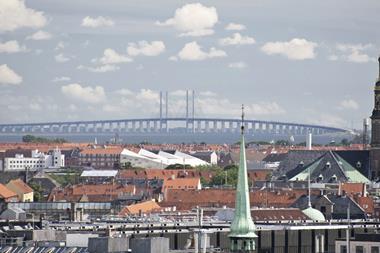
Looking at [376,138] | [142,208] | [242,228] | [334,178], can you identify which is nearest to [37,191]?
[334,178]

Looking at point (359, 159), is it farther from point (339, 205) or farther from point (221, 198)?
point (339, 205)

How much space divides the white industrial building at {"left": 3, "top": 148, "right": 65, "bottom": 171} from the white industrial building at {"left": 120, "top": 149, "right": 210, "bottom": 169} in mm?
6115

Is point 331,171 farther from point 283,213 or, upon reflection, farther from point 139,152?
point 139,152

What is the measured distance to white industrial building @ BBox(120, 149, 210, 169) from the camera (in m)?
166

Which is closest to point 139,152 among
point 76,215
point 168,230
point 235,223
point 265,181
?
point 265,181

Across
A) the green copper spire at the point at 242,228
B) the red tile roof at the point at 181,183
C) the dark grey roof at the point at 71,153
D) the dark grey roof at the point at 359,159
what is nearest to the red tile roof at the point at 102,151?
the dark grey roof at the point at 71,153

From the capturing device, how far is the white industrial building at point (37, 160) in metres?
176

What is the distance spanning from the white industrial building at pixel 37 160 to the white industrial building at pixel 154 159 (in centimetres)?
612

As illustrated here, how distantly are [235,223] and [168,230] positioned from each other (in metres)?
23.7

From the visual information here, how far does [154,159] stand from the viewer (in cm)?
16950

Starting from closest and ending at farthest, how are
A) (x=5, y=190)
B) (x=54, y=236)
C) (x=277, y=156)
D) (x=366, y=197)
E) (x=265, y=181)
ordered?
(x=54, y=236) < (x=366, y=197) < (x=5, y=190) < (x=265, y=181) < (x=277, y=156)

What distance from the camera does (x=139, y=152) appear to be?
6978 inches

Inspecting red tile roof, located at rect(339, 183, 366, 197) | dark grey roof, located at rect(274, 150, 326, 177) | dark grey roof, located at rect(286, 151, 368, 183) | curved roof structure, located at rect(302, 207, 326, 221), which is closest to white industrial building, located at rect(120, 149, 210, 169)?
dark grey roof, located at rect(274, 150, 326, 177)

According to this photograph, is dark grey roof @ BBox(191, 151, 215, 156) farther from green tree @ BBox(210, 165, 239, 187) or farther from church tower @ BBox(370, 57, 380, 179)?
church tower @ BBox(370, 57, 380, 179)
